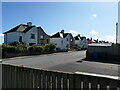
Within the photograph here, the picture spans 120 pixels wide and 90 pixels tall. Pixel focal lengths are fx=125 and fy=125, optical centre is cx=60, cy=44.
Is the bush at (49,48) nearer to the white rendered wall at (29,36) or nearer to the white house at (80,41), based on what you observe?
the white rendered wall at (29,36)

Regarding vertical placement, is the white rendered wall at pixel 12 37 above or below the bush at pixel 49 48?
above

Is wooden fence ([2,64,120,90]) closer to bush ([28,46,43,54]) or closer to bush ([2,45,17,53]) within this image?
bush ([2,45,17,53])

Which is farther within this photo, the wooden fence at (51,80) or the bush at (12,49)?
the bush at (12,49)

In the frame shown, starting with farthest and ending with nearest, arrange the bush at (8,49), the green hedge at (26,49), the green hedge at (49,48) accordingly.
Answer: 1. the green hedge at (49,48)
2. the green hedge at (26,49)
3. the bush at (8,49)

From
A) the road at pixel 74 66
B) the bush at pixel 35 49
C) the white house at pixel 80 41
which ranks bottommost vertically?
the road at pixel 74 66

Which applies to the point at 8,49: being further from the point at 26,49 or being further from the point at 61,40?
the point at 61,40

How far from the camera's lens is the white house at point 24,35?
32.8 m

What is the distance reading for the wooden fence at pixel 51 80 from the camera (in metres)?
1.99

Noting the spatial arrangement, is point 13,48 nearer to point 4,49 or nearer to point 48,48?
point 4,49

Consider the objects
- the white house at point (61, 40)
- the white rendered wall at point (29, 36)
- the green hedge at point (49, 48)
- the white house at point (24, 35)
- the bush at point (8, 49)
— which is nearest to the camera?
the bush at point (8, 49)

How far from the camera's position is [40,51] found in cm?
2702

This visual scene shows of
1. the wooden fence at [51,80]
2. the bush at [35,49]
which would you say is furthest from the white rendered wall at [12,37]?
the wooden fence at [51,80]

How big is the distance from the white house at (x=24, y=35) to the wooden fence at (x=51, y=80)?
3043 cm

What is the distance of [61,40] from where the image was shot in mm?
47094
